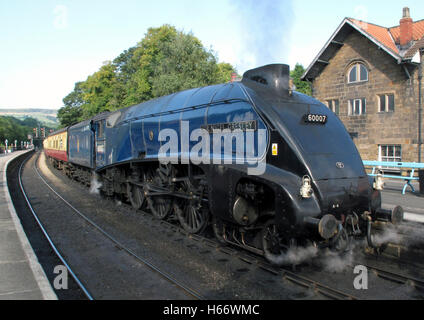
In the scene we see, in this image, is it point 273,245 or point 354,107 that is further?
point 354,107

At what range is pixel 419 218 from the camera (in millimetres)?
8258

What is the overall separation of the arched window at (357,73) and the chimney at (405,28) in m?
2.81

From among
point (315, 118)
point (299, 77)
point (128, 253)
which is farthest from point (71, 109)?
point (315, 118)

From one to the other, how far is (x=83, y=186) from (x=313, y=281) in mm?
14179

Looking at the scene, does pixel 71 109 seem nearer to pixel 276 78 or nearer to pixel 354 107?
pixel 354 107

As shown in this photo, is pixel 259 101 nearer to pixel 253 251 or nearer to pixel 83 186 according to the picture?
pixel 253 251

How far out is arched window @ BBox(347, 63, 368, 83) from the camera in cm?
2069

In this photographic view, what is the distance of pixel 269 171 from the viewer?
5348 mm

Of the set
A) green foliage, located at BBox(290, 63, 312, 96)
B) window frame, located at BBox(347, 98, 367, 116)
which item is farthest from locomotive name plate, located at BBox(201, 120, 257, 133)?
green foliage, located at BBox(290, 63, 312, 96)

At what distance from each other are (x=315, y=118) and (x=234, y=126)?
140 cm

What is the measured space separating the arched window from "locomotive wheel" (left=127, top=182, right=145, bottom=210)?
53.4 feet

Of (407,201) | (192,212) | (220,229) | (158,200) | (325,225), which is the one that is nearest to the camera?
(325,225)

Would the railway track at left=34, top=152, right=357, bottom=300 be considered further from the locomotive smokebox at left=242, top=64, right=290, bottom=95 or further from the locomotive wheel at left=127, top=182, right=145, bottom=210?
the locomotive smokebox at left=242, top=64, right=290, bottom=95
